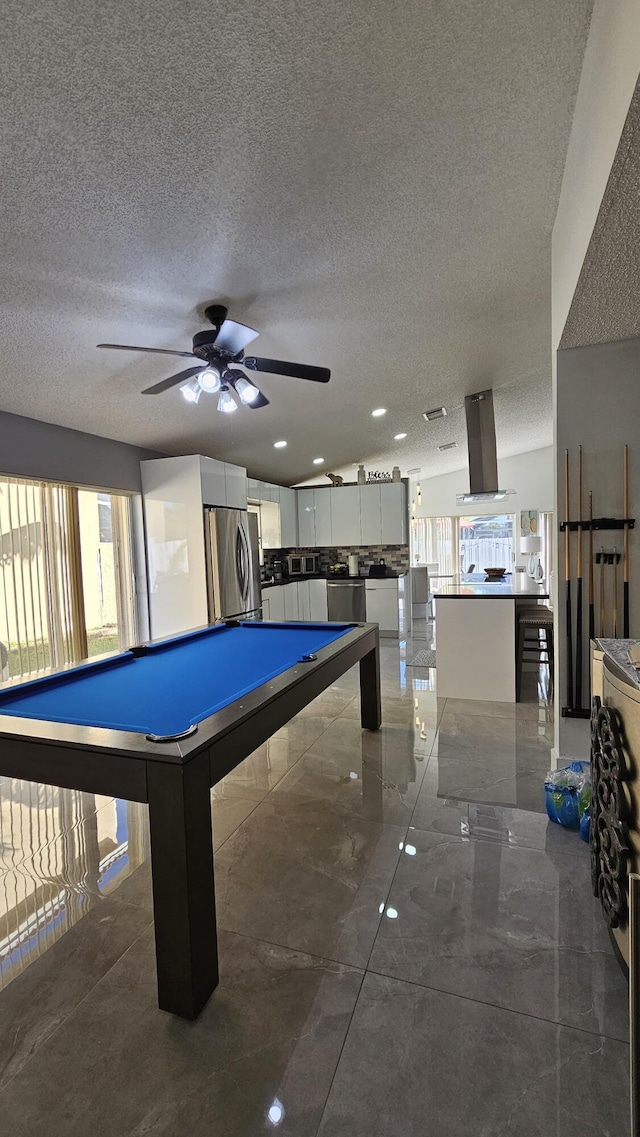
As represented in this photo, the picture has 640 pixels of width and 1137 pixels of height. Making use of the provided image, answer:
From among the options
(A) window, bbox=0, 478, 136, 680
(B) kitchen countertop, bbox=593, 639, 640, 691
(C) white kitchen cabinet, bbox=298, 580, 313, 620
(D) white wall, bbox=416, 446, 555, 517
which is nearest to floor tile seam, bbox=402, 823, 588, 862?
(B) kitchen countertop, bbox=593, 639, 640, 691

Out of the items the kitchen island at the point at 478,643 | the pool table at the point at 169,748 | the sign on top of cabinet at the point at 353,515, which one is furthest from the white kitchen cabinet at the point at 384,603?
the pool table at the point at 169,748

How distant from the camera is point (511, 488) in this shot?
989 cm

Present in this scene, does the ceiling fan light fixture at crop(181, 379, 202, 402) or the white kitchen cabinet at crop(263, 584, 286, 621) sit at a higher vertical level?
the ceiling fan light fixture at crop(181, 379, 202, 402)

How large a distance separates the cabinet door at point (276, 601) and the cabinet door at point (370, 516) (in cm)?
158

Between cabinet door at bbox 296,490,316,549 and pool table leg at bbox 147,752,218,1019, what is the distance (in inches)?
259

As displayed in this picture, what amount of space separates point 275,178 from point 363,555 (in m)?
6.45

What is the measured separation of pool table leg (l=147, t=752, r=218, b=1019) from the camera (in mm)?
1443

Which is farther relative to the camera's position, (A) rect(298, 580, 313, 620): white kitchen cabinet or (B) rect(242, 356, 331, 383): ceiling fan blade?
(A) rect(298, 580, 313, 620): white kitchen cabinet

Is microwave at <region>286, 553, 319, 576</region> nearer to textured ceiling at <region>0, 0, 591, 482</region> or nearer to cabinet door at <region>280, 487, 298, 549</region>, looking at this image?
cabinet door at <region>280, 487, 298, 549</region>

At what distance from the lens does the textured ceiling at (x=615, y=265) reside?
4.30ft

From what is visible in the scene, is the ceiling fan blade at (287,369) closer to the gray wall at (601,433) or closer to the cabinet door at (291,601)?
the gray wall at (601,433)

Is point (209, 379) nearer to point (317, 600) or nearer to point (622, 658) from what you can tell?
point (622, 658)

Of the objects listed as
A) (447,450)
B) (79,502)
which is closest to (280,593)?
(79,502)

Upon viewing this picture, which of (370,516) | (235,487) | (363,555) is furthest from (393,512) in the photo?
(235,487)
